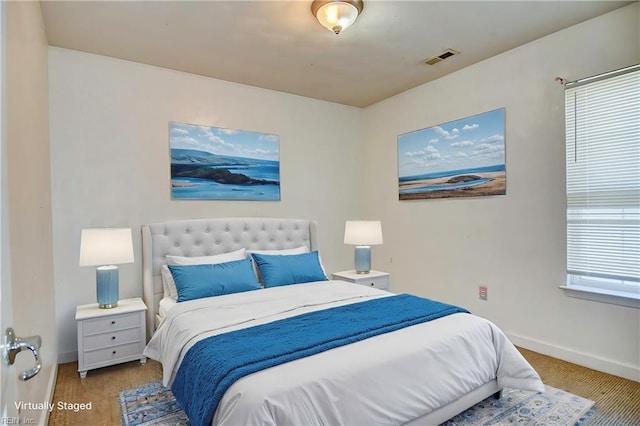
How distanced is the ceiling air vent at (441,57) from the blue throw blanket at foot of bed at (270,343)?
2.28 meters

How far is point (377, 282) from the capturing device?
3.97 m

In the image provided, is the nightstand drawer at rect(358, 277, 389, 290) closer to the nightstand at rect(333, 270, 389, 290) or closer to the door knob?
the nightstand at rect(333, 270, 389, 290)

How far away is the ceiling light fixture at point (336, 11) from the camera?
91.5 inches

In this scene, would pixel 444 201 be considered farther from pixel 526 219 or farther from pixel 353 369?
pixel 353 369

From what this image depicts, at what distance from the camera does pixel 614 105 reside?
8.63 feet

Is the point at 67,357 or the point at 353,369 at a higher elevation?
the point at 353,369

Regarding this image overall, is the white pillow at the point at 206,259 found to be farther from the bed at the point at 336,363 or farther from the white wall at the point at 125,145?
the white wall at the point at 125,145

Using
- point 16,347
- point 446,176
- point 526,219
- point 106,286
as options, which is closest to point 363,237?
point 446,176

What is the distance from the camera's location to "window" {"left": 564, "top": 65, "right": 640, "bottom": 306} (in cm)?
254

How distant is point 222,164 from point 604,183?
3428mm

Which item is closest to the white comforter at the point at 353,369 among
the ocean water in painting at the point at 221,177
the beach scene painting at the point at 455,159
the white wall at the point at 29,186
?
the white wall at the point at 29,186

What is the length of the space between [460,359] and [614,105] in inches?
89.3

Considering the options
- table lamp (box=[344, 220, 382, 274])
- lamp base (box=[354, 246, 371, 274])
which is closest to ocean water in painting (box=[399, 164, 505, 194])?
table lamp (box=[344, 220, 382, 274])

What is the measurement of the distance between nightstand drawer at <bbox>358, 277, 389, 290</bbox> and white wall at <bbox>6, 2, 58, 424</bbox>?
2.77m
